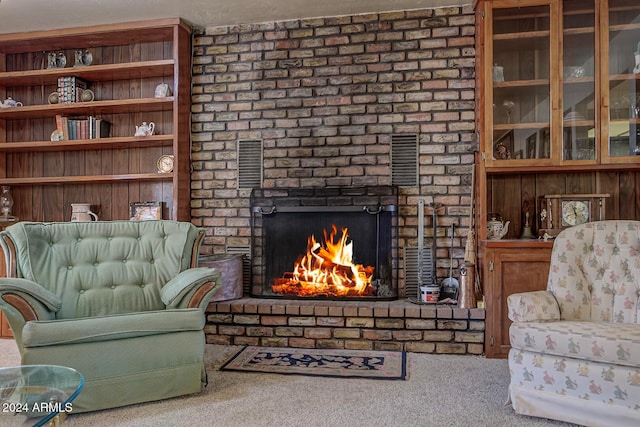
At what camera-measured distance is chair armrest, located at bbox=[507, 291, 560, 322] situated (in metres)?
2.16

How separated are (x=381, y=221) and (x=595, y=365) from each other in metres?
1.84

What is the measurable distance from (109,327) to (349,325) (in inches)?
62.9

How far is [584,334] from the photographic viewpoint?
1.94 meters

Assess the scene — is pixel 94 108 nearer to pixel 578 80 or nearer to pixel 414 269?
pixel 414 269

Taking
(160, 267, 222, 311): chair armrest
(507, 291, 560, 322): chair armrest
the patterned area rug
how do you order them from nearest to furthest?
(507, 291, 560, 322): chair armrest, (160, 267, 222, 311): chair armrest, the patterned area rug

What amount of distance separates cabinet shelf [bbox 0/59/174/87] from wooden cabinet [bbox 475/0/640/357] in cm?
253

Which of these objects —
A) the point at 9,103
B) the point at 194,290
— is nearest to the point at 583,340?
the point at 194,290

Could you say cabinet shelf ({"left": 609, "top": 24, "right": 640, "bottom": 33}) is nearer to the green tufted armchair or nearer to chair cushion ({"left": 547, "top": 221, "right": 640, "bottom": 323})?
chair cushion ({"left": 547, "top": 221, "right": 640, "bottom": 323})

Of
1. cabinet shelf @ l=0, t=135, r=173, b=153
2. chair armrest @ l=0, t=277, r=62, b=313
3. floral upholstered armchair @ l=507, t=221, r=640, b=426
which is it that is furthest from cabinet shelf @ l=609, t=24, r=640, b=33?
chair armrest @ l=0, t=277, r=62, b=313

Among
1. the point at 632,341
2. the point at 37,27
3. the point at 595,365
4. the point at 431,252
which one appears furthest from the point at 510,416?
the point at 37,27

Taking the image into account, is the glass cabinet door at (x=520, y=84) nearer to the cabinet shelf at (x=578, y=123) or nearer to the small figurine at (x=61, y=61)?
the cabinet shelf at (x=578, y=123)

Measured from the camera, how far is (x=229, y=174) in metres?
3.78

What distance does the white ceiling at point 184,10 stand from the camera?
3361 mm

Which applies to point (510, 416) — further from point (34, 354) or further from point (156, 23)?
point (156, 23)
